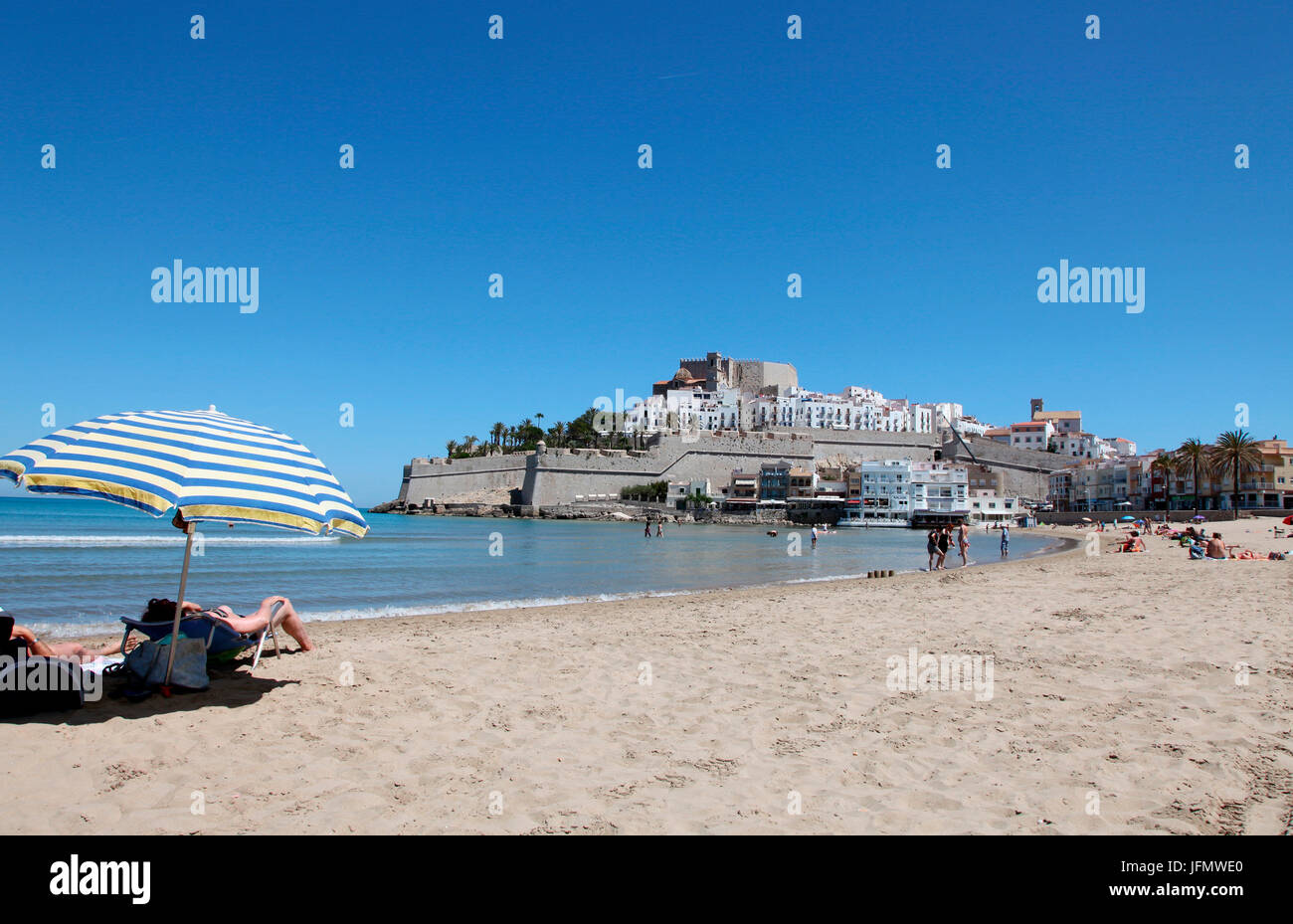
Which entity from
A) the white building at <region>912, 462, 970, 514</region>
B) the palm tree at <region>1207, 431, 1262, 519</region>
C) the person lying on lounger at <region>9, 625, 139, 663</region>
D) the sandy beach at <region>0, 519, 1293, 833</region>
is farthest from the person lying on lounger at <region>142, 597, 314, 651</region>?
the white building at <region>912, 462, 970, 514</region>

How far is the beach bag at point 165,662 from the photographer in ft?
14.5

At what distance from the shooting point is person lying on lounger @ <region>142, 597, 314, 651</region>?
4762 millimetres

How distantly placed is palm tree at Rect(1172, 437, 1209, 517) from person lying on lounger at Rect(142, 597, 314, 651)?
61629 mm

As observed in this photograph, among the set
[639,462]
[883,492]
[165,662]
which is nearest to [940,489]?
[883,492]

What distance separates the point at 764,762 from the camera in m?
3.49

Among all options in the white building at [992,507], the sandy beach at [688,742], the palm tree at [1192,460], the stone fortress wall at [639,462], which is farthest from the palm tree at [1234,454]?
the sandy beach at [688,742]

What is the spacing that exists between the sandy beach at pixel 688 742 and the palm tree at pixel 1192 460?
5685 centimetres

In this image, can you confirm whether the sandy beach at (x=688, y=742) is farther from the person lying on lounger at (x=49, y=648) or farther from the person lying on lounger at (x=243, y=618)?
the person lying on lounger at (x=49, y=648)

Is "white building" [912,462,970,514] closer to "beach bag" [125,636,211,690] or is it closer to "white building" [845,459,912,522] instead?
"white building" [845,459,912,522]

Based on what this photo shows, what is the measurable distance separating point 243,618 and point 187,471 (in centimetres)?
188
